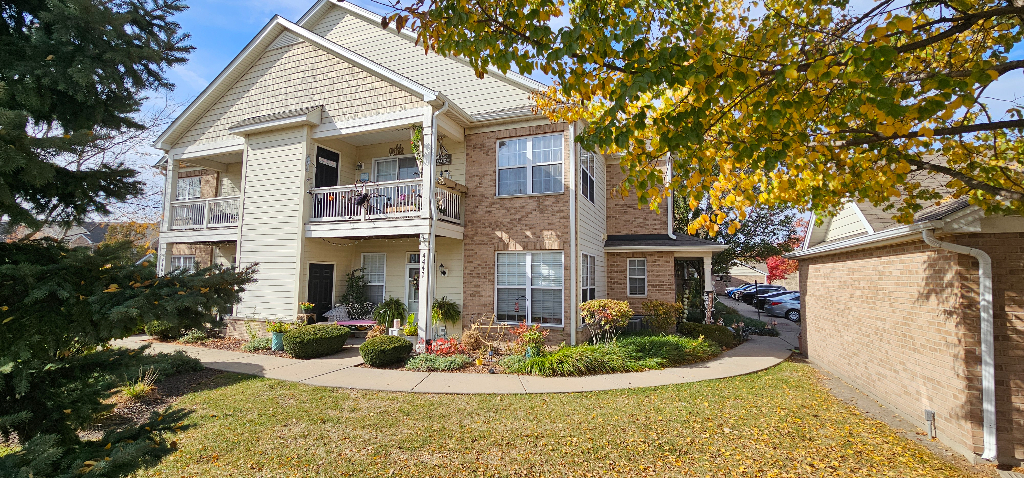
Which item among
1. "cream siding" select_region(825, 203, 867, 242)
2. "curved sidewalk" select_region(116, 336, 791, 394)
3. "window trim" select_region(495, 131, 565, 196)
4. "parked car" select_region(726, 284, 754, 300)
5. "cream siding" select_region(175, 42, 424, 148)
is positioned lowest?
"curved sidewalk" select_region(116, 336, 791, 394)

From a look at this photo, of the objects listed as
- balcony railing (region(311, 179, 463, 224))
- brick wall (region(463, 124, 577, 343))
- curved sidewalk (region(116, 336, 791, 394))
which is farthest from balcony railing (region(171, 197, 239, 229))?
brick wall (region(463, 124, 577, 343))

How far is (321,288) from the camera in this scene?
13.9 metres

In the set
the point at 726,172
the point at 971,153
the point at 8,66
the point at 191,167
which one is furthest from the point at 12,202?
the point at 191,167

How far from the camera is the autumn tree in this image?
13.7 feet

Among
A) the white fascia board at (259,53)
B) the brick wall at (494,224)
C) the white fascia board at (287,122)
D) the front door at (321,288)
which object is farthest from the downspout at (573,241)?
the front door at (321,288)

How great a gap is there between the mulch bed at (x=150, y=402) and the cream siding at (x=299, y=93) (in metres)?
7.41

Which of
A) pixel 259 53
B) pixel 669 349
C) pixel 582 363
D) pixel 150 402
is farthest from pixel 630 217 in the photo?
pixel 150 402

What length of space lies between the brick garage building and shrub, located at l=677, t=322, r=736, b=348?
4660 millimetres

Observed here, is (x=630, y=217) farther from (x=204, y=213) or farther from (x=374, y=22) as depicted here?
(x=204, y=213)

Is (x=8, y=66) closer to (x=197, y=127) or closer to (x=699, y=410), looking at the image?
(x=699, y=410)

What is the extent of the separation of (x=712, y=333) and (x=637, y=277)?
9.70 ft

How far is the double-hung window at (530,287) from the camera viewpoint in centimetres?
1242

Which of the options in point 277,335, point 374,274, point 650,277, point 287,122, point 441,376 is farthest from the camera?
point 650,277

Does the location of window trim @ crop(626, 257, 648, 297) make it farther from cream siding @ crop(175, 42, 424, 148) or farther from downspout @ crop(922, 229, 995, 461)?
downspout @ crop(922, 229, 995, 461)
